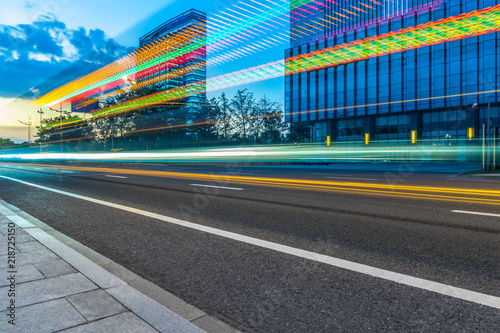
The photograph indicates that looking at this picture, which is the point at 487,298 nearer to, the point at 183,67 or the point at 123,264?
the point at 123,264

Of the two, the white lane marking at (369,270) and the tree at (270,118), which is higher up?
the tree at (270,118)

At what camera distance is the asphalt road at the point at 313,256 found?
277 cm

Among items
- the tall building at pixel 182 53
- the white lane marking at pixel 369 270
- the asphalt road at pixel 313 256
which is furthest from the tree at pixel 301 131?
the white lane marking at pixel 369 270

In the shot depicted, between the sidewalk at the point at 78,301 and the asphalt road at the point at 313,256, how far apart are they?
0.35m

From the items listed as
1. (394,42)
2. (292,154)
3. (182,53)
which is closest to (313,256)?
(182,53)

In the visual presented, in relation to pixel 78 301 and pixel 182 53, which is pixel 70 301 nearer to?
pixel 78 301

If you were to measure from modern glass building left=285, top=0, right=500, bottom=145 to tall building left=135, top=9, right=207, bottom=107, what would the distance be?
16.8 m

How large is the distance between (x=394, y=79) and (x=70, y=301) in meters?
56.5

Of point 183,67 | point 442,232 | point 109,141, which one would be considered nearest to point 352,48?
point 183,67

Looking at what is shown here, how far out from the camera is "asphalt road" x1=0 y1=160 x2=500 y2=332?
9.07ft

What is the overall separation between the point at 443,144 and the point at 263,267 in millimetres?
52524

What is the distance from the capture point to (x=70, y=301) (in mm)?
2887

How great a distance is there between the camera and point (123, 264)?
4.18 m

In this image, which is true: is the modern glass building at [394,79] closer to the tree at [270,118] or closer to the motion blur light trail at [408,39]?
the motion blur light trail at [408,39]
